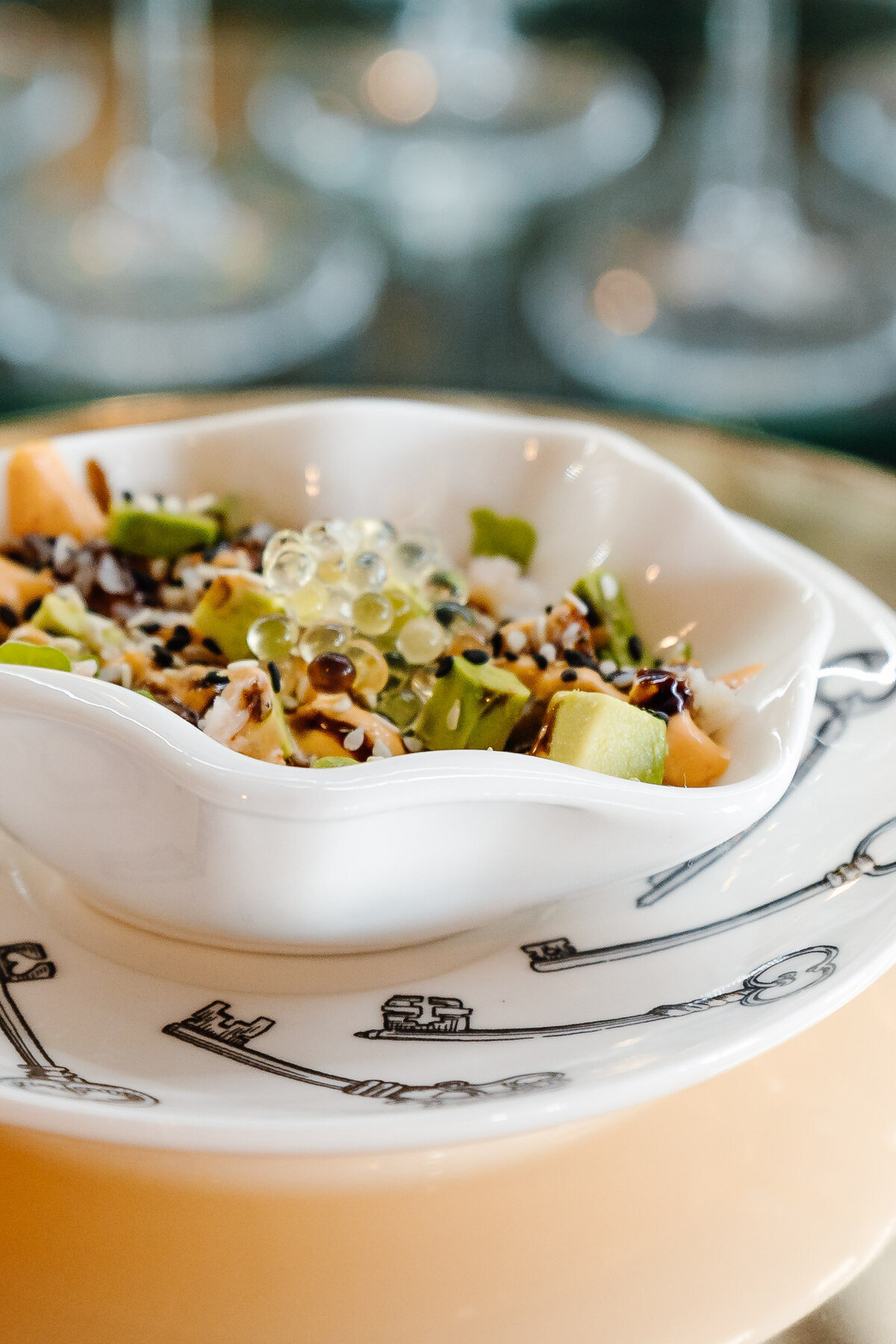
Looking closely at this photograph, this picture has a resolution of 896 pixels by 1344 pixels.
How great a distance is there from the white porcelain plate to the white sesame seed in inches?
3.1

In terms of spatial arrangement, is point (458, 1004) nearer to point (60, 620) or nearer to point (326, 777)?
point (326, 777)

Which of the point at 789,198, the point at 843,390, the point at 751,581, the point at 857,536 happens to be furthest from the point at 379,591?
the point at 789,198

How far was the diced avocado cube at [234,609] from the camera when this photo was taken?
0.57 metres

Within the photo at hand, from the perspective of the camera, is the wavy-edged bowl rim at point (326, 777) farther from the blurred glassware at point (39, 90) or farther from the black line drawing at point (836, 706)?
the blurred glassware at point (39, 90)

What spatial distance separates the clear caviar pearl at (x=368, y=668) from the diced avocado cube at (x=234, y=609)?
0.16 feet

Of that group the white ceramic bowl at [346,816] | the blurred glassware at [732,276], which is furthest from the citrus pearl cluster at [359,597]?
the blurred glassware at [732,276]

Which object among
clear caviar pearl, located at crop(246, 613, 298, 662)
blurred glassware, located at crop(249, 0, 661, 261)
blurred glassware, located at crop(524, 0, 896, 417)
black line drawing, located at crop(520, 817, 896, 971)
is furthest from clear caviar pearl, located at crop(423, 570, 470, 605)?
blurred glassware, located at crop(249, 0, 661, 261)

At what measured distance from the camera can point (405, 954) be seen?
0.45m

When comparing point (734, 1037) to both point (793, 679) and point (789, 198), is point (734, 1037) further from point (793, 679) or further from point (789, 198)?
point (789, 198)

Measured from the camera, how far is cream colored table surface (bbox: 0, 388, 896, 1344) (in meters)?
0.39

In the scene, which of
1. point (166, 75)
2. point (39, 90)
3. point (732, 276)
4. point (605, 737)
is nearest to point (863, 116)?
point (732, 276)

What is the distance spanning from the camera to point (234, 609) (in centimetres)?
57

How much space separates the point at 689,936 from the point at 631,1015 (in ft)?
0.19

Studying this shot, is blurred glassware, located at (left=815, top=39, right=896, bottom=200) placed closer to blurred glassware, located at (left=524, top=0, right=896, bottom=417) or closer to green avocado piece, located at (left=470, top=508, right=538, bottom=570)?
blurred glassware, located at (left=524, top=0, right=896, bottom=417)
